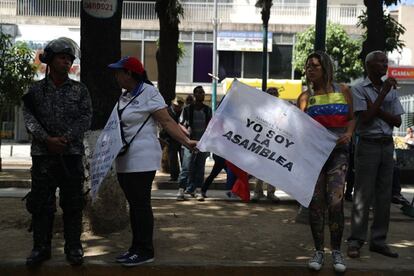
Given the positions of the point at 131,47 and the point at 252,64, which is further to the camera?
the point at 252,64

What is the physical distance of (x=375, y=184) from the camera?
5488 mm

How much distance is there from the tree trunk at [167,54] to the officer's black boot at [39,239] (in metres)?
8.83

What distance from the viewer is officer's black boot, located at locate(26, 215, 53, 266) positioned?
15.7 ft

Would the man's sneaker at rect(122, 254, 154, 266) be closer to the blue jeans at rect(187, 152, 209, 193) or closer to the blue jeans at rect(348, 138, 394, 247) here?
the blue jeans at rect(348, 138, 394, 247)

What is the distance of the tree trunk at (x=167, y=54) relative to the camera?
13.6 meters

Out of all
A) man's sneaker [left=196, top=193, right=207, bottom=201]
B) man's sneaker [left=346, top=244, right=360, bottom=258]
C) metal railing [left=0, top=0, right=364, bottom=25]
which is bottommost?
man's sneaker [left=196, top=193, right=207, bottom=201]

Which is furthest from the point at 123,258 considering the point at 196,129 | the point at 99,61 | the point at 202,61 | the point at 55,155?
the point at 202,61

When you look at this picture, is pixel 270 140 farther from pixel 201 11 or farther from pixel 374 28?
pixel 201 11

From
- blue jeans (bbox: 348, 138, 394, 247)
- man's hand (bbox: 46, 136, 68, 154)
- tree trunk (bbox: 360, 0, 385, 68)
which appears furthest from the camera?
tree trunk (bbox: 360, 0, 385, 68)

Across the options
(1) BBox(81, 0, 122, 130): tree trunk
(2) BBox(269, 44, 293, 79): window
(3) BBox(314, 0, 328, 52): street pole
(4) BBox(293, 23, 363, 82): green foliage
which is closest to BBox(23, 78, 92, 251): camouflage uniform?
(1) BBox(81, 0, 122, 130): tree trunk

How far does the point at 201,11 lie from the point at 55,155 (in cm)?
3052

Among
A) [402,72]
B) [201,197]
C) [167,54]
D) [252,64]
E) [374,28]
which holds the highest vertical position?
[252,64]

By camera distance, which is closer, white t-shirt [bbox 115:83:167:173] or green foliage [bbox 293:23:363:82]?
white t-shirt [bbox 115:83:167:173]

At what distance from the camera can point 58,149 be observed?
183 inches
